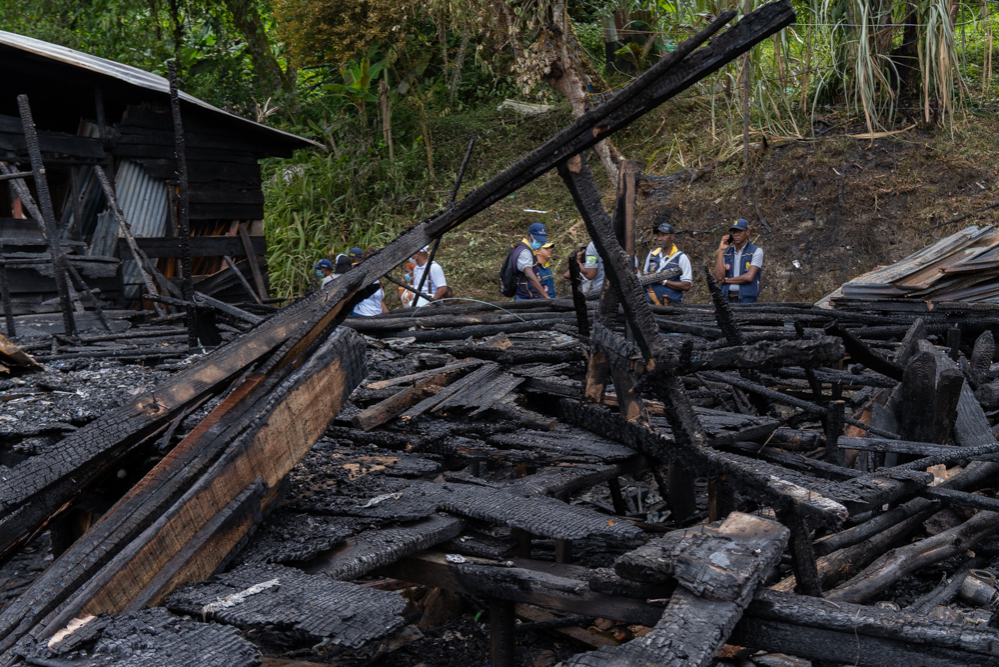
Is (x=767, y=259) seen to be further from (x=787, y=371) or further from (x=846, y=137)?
(x=787, y=371)

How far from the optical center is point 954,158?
12.6 m

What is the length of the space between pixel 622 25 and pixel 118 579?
1673cm

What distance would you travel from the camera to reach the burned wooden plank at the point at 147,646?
6.86 feet

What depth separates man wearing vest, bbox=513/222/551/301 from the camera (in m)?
9.48

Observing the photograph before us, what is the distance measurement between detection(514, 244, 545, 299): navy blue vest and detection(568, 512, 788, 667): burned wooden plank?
7169 millimetres

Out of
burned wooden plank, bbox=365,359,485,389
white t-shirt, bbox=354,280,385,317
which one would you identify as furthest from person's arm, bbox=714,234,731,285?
burned wooden plank, bbox=365,359,485,389

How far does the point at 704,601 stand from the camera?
221 cm

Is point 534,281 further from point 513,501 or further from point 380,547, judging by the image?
point 380,547

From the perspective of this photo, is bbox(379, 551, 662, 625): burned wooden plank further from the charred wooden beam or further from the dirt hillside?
the dirt hillside

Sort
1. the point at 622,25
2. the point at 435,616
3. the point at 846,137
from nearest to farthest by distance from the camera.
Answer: the point at 435,616
the point at 846,137
the point at 622,25

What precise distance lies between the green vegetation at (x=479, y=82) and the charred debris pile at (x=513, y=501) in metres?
8.59

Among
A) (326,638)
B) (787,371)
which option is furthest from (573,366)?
(326,638)

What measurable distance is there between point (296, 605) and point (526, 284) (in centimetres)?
752

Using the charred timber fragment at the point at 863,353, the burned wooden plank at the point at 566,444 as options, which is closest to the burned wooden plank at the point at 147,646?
the burned wooden plank at the point at 566,444
